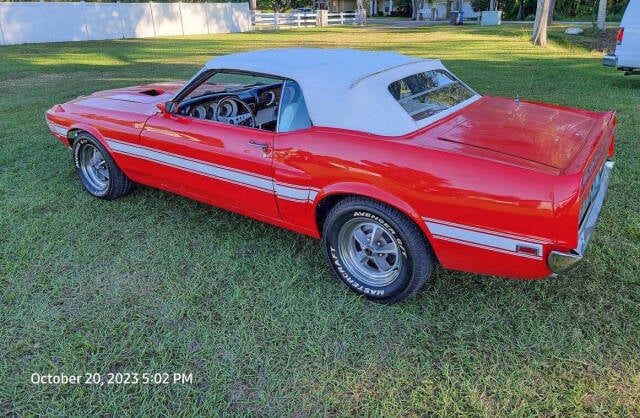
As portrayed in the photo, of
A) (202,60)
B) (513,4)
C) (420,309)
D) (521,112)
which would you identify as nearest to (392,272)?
(420,309)

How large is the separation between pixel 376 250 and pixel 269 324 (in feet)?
2.51

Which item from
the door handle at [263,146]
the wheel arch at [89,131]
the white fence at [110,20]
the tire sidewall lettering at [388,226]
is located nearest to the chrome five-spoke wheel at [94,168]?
the wheel arch at [89,131]

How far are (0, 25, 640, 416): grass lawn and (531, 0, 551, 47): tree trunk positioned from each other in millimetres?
14985

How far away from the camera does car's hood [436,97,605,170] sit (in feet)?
7.92

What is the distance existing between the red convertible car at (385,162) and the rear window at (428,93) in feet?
0.04

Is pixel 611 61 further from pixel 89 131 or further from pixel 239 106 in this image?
pixel 89 131

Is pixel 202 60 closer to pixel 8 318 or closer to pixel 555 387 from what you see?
pixel 8 318

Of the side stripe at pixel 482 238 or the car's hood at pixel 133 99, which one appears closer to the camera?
the side stripe at pixel 482 238

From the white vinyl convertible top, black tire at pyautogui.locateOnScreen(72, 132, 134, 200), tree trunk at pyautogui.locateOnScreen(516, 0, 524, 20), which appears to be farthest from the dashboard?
tree trunk at pyautogui.locateOnScreen(516, 0, 524, 20)

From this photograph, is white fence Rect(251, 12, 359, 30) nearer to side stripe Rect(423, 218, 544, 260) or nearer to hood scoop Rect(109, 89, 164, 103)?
hood scoop Rect(109, 89, 164, 103)

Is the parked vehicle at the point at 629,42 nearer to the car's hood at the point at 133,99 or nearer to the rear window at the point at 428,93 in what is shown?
the rear window at the point at 428,93

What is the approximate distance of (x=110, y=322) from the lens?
271 centimetres

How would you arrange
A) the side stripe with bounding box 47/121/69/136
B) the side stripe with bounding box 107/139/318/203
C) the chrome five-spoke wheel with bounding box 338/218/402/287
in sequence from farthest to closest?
the side stripe with bounding box 47/121/69/136 → the side stripe with bounding box 107/139/318/203 → the chrome five-spoke wheel with bounding box 338/218/402/287

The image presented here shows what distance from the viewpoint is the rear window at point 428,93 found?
2932 mm
